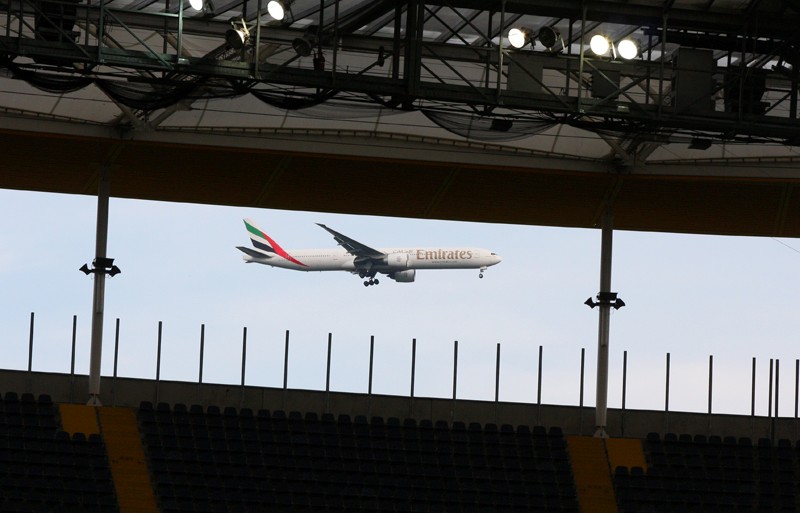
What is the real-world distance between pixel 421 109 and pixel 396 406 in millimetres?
11056

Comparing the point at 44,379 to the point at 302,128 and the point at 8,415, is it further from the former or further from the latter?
the point at 302,128

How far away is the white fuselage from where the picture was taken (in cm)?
6531

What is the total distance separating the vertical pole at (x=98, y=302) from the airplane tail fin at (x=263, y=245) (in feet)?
125

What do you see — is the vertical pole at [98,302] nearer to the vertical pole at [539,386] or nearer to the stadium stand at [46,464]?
the stadium stand at [46,464]

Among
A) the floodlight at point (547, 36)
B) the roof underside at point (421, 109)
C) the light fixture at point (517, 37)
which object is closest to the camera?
the roof underside at point (421, 109)

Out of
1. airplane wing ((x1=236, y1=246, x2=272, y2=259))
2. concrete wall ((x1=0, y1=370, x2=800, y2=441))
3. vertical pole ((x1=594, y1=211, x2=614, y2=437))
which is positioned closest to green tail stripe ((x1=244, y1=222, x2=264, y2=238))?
airplane wing ((x1=236, y1=246, x2=272, y2=259))

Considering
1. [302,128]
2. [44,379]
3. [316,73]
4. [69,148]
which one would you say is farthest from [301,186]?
[316,73]

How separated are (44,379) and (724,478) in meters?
15.4

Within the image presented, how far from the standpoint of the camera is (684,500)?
2716 cm

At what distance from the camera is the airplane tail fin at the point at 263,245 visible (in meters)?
68.4

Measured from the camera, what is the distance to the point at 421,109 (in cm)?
2228

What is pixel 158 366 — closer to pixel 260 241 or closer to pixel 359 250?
pixel 359 250

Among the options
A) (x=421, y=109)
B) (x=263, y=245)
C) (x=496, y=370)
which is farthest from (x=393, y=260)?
(x=421, y=109)

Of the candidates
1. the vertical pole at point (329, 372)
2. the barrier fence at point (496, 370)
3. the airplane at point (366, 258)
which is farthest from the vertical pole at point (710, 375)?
the airplane at point (366, 258)
